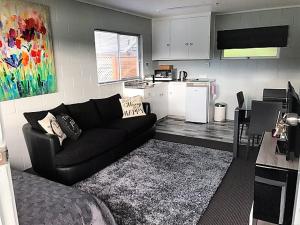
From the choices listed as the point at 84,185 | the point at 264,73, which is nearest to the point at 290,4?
the point at 264,73

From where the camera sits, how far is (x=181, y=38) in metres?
5.56

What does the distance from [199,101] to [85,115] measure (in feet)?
8.78

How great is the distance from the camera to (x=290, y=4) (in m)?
4.50

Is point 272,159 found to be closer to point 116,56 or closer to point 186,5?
point 186,5

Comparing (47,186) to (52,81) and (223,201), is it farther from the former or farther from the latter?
(52,81)

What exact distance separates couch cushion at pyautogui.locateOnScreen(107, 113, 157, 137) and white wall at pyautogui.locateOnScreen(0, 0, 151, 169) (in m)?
0.77

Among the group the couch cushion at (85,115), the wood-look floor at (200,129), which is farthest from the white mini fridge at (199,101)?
the couch cushion at (85,115)

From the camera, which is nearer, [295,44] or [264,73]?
[295,44]

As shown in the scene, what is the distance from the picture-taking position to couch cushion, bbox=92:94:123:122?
13.1 ft

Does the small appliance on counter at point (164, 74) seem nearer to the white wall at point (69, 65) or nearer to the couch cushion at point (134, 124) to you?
the white wall at point (69, 65)

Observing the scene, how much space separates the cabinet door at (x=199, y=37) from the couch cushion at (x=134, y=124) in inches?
83.1

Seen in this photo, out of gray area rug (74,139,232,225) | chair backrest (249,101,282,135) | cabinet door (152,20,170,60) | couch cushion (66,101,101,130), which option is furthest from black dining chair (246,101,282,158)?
cabinet door (152,20,170,60)

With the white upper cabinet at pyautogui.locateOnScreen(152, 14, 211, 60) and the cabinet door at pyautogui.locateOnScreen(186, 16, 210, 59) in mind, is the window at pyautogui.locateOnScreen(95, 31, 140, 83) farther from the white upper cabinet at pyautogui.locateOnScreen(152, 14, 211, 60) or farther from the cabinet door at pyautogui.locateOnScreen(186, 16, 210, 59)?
the cabinet door at pyautogui.locateOnScreen(186, 16, 210, 59)

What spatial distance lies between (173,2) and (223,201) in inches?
133
